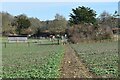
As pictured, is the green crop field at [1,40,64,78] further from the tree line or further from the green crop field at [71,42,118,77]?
the tree line

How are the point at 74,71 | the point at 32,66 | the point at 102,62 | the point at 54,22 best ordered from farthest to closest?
the point at 54,22
the point at 102,62
the point at 32,66
the point at 74,71

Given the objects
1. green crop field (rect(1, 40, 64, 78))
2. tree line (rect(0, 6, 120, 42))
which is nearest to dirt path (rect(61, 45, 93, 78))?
green crop field (rect(1, 40, 64, 78))

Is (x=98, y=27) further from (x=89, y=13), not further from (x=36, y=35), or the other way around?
(x=36, y=35)

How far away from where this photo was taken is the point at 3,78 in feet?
38.9

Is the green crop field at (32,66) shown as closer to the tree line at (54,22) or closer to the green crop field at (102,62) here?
the green crop field at (102,62)

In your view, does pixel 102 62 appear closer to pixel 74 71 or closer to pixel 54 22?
pixel 74 71

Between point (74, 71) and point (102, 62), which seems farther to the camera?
point (102, 62)

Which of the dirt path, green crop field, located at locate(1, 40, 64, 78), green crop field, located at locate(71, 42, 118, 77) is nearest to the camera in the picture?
green crop field, located at locate(1, 40, 64, 78)

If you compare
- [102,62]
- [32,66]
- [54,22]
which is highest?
[54,22]

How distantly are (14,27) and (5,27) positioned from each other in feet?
19.4

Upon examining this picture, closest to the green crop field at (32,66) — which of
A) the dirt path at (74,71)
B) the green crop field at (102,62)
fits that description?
the dirt path at (74,71)

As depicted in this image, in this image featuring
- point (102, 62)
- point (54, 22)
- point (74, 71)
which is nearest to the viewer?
point (74, 71)

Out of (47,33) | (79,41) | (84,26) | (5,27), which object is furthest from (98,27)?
(5,27)

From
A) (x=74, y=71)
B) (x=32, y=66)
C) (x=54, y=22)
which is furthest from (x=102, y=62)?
(x=54, y=22)
